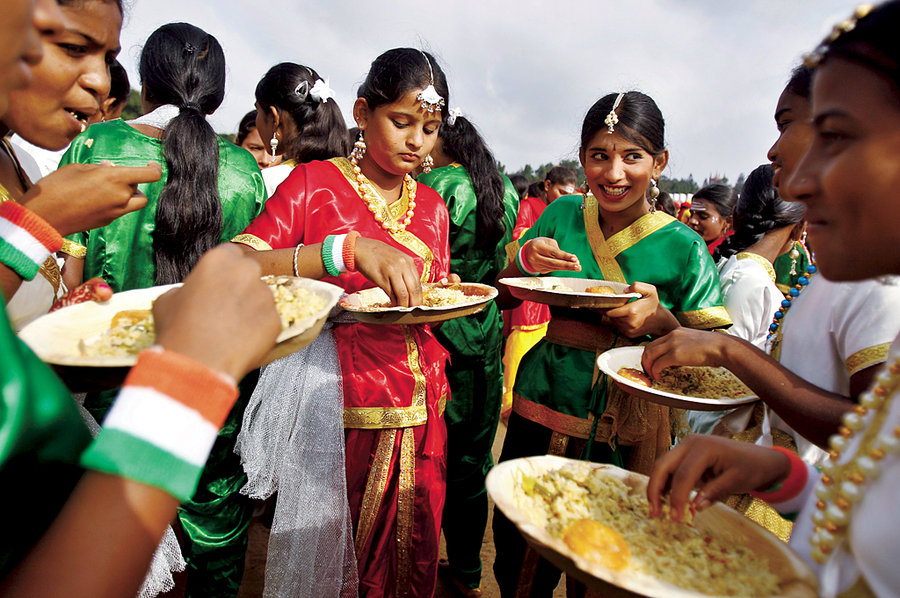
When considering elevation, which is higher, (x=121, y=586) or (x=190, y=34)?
(x=190, y=34)

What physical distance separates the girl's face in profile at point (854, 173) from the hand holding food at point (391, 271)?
1.24m

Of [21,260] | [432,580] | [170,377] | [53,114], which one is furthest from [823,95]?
[432,580]

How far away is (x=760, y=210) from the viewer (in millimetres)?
3418

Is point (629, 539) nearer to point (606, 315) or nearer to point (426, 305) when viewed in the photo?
point (426, 305)

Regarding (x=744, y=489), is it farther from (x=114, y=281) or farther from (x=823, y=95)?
(x=114, y=281)

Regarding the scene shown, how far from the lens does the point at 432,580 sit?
2420 mm

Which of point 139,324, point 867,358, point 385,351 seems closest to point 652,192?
point 867,358

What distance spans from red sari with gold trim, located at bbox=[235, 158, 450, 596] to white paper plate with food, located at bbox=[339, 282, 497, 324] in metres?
0.17

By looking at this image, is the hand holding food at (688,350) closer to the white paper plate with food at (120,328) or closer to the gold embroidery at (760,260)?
the white paper plate with food at (120,328)

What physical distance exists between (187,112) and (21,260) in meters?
1.56

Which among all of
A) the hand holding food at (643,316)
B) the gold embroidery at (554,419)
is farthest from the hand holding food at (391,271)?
the gold embroidery at (554,419)

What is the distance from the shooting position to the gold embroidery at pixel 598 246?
2586 mm

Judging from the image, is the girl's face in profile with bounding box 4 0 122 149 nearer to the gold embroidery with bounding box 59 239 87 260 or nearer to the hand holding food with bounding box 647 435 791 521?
the gold embroidery with bounding box 59 239 87 260

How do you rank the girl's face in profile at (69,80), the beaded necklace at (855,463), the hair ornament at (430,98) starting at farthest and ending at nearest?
the hair ornament at (430,98)
the girl's face in profile at (69,80)
the beaded necklace at (855,463)
